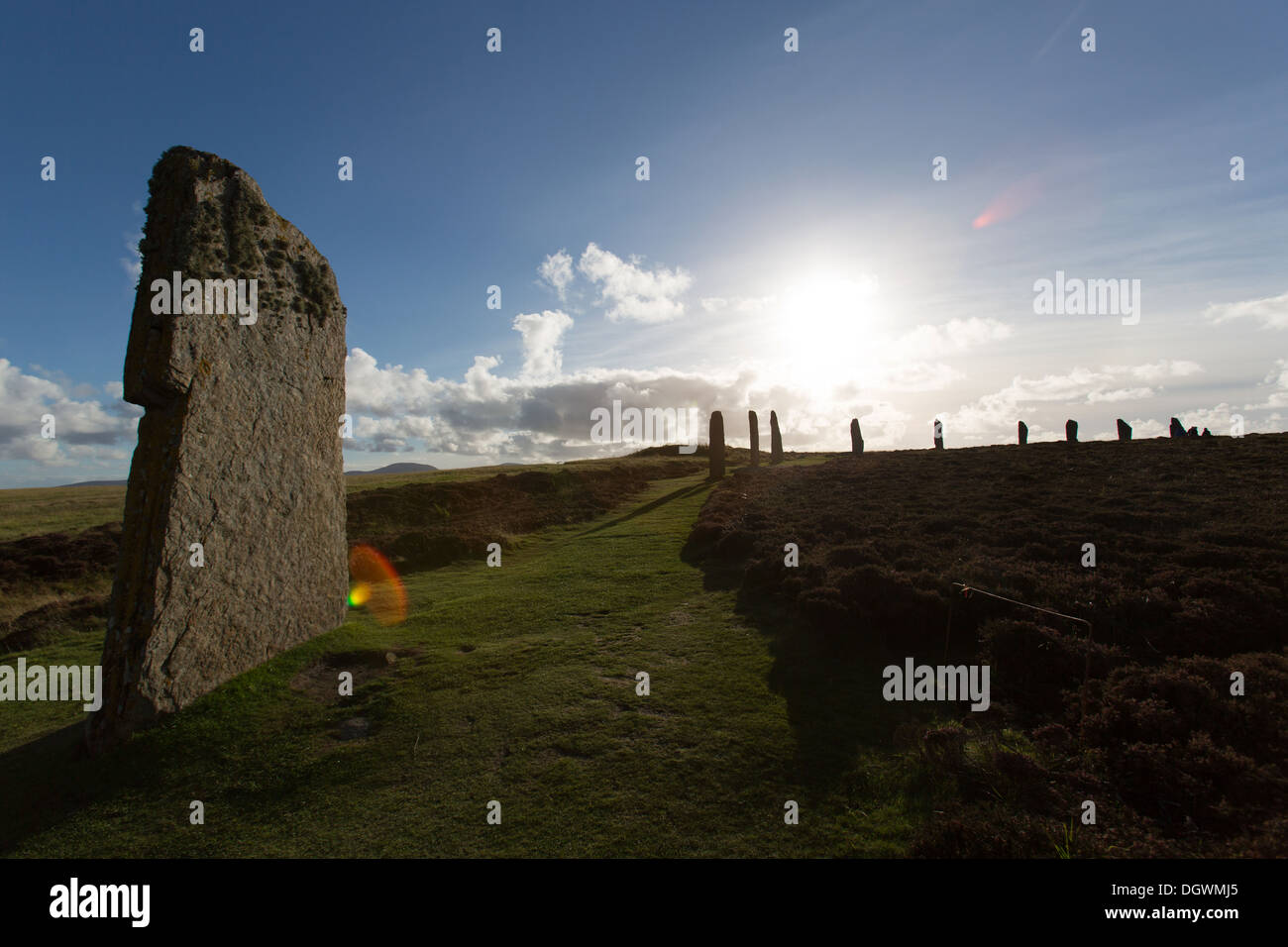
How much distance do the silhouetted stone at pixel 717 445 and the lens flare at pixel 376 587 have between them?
20308mm

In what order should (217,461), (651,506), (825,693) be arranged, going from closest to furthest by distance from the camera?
(825,693), (217,461), (651,506)

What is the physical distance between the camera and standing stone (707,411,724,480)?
118 ft

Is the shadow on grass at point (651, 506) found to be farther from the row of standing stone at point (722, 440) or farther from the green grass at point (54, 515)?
the green grass at point (54, 515)

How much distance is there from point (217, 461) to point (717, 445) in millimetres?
29566

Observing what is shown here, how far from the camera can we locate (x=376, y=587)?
17.5m

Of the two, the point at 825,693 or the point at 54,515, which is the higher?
the point at 54,515

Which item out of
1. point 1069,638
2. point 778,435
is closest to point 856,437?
point 778,435

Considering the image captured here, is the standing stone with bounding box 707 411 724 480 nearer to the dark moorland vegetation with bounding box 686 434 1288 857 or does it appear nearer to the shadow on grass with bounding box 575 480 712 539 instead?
the shadow on grass with bounding box 575 480 712 539

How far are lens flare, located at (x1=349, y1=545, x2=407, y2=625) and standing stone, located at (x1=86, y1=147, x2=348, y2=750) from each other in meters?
2.36

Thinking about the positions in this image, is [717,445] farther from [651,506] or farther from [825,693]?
[825,693]

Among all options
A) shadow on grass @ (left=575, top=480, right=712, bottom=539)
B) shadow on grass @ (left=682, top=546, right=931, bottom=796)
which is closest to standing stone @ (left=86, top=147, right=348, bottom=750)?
shadow on grass @ (left=682, top=546, right=931, bottom=796)
